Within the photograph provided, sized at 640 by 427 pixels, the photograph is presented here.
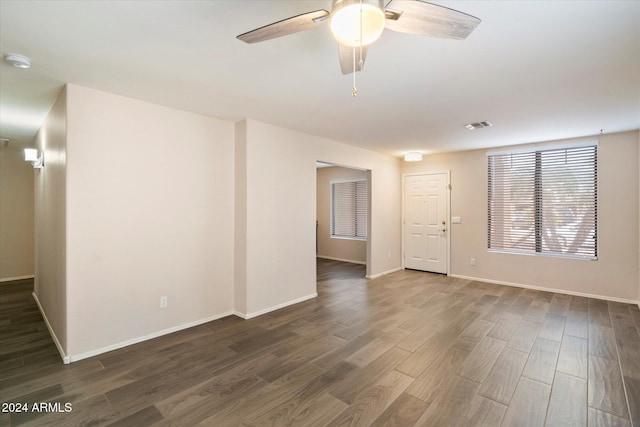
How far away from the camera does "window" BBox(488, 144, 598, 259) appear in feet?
14.9

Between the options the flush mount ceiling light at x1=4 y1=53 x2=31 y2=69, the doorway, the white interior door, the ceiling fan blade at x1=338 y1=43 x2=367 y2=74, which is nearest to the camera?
the ceiling fan blade at x1=338 y1=43 x2=367 y2=74

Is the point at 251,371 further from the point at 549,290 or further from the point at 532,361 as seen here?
the point at 549,290

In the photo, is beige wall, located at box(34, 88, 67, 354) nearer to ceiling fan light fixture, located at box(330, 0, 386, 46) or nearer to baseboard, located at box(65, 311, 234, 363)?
baseboard, located at box(65, 311, 234, 363)

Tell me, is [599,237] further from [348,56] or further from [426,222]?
[348,56]

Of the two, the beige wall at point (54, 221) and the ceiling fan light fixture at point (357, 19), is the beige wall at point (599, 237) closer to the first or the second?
the ceiling fan light fixture at point (357, 19)

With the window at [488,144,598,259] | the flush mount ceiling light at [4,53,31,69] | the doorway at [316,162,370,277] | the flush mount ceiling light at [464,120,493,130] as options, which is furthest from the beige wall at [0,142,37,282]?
the window at [488,144,598,259]

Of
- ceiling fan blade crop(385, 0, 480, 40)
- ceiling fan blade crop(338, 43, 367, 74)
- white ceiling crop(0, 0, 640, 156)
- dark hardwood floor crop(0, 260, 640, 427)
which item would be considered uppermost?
white ceiling crop(0, 0, 640, 156)

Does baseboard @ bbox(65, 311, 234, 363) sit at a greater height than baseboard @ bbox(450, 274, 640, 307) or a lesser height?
lesser

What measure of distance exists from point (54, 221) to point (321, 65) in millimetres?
3126

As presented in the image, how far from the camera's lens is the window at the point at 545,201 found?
4547 millimetres

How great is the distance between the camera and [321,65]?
228 cm

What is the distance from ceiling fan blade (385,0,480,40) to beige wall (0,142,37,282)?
7057 millimetres

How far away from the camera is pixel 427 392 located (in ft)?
7.25

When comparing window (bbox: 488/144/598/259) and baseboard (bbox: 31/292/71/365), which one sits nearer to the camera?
baseboard (bbox: 31/292/71/365)
